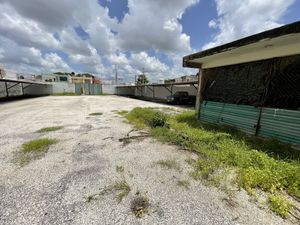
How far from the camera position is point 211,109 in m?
6.38

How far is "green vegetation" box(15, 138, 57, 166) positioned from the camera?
322 cm

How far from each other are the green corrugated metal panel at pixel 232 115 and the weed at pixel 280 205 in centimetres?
308

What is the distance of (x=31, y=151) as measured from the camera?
3627 millimetres

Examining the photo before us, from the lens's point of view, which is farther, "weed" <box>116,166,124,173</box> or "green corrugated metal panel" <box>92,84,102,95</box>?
"green corrugated metal panel" <box>92,84,102,95</box>

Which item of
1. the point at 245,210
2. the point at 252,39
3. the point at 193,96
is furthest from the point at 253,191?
the point at 193,96

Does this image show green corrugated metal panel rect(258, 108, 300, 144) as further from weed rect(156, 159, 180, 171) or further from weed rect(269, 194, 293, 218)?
weed rect(156, 159, 180, 171)

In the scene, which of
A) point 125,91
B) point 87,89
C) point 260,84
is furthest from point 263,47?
point 87,89

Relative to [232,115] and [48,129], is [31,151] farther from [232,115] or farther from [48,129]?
[232,115]

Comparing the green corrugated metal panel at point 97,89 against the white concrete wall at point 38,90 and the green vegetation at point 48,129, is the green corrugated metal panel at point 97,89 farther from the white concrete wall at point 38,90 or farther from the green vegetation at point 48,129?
the green vegetation at point 48,129

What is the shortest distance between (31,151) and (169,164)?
3.28 metres

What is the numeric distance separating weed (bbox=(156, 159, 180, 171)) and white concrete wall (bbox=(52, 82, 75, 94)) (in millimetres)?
33060

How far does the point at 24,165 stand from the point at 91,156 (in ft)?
4.04

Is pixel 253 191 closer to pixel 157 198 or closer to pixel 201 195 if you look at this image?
pixel 201 195

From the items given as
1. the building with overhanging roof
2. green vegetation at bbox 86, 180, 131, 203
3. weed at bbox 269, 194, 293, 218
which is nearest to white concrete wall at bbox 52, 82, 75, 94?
the building with overhanging roof
